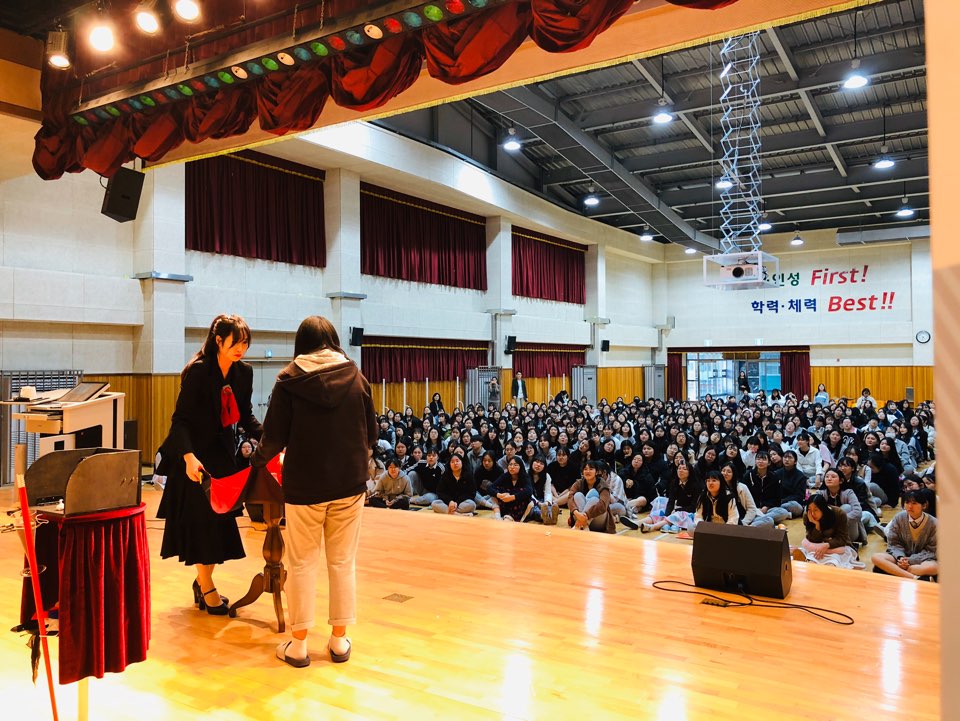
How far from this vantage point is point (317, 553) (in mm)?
2475

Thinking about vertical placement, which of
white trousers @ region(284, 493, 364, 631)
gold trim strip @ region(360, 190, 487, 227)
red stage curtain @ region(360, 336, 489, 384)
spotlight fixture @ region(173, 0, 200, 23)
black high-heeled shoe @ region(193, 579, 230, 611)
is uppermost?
gold trim strip @ region(360, 190, 487, 227)

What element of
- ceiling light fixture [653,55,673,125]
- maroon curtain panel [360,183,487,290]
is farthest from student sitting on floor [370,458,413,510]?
ceiling light fixture [653,55,673,125]

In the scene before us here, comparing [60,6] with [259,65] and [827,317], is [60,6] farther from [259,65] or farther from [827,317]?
[827,317]

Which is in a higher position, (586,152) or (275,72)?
(586,152)

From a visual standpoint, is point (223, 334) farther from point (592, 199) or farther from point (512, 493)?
point (592, 199)

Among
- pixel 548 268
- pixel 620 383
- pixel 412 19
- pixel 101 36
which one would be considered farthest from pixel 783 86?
pixel 620 383

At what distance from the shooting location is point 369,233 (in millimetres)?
12969

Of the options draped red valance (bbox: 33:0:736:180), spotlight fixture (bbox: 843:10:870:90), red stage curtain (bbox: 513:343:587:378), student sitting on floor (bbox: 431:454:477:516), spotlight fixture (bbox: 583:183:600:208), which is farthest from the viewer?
spotlight fixture (bbox: 583:183:600:208)

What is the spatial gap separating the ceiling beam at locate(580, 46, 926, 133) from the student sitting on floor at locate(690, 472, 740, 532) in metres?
5.58

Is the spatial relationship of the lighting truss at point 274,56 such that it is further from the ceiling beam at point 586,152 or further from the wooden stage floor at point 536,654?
the ceiling beam at point 586,152

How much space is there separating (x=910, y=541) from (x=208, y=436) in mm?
4561

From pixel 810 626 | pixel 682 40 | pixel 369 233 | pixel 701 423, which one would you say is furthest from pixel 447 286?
pixel 810 626

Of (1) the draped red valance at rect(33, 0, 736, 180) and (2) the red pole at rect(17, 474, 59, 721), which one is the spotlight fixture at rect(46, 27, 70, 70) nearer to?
(1) the draped red valance at rect(33, 0, 736, 180)

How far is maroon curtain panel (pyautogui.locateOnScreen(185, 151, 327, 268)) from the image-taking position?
401 inches
